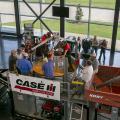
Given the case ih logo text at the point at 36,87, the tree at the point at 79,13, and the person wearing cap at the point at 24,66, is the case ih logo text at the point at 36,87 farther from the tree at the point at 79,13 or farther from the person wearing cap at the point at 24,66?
the tree at the point at 79,13

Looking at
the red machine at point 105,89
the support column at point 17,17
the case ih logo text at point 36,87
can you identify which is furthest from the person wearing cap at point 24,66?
the support column at point 17,17

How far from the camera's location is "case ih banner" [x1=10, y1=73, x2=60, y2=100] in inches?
449

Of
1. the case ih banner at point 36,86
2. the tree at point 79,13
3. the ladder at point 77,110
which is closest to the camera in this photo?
the case ih banner at point 36,86

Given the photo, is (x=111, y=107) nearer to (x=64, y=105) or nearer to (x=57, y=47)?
(x=64, y=105)

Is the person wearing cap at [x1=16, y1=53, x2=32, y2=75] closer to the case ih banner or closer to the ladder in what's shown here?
the case ih banner

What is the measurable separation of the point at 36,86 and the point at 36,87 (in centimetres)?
6

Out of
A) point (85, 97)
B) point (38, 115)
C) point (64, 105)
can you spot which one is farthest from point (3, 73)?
point (85, 97)

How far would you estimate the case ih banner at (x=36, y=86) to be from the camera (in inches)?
449

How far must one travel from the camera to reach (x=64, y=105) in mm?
12039

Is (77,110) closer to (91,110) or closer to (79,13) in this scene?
(91,110)

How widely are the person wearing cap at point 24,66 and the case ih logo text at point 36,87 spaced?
44 cm

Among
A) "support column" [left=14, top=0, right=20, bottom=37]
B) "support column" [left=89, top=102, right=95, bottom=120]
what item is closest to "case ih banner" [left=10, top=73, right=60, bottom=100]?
"support column" [left=89, top=102, right=95, bottom=120]

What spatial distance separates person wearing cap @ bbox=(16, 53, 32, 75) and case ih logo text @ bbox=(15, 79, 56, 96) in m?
0.44

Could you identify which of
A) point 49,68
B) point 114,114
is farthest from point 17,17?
point 114,114
